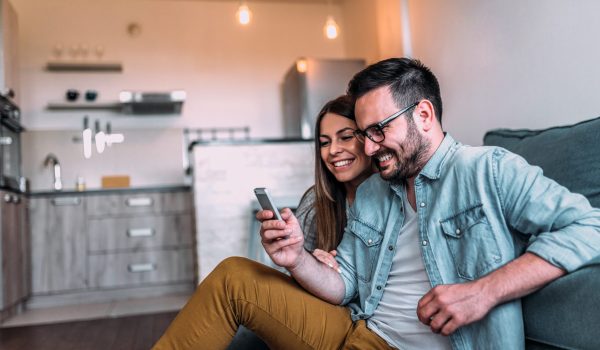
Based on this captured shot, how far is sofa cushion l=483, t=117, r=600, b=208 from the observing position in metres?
1.30

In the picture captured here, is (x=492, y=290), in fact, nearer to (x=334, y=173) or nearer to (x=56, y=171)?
(x=334, y=173)

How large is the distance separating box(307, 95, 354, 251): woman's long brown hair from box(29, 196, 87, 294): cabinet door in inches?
132

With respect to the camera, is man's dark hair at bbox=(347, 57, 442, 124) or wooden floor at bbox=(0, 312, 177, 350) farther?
wooden floor at bbox=(0, 312, 177, 350)

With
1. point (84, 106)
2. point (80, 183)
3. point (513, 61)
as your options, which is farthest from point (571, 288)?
point (84, 106)

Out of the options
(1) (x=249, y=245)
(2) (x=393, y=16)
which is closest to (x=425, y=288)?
(1) (x=249, y=245)

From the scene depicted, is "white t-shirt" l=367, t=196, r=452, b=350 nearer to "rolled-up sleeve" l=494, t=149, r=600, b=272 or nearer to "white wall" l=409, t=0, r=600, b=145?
"rolled-up sleeve" l=494, t=149, r=600, b=272

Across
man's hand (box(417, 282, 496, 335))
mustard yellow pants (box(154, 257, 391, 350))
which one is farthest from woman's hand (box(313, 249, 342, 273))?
man's hand (box(417, 282, 496, 335))

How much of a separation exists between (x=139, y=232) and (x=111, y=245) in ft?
0.81

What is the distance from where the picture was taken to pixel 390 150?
1.30 metres

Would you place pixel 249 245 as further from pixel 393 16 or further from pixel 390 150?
pixel 390 150

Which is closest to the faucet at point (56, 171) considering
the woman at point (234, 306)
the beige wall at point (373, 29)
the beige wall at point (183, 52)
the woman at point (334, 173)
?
the beige wall at point (183, 52)

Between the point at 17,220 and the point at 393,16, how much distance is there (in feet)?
10.4

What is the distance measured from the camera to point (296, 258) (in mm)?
1229

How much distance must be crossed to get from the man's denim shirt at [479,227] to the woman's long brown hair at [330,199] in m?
0.28
